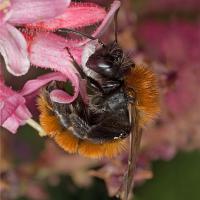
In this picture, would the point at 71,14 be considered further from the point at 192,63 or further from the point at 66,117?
the point at 192,63

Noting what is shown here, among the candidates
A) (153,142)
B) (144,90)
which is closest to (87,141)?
(144,90)

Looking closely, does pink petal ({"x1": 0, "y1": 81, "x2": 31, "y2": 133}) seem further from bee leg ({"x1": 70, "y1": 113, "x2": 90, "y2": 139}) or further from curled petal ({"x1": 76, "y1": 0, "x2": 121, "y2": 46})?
curled petal ({"x1": 76, "y1": 0, "x2": 121, "y2": 46})

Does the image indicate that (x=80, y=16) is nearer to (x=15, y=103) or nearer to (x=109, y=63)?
(x=109, y=63)

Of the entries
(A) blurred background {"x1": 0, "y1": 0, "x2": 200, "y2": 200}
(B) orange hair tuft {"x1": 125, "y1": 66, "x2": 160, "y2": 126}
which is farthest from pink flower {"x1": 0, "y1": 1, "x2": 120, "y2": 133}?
(A) blurred background {"x1": 0, "y1": 0, "x2": 200, "y2": 200}

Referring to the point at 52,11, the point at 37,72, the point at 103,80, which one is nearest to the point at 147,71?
the point at 103,80

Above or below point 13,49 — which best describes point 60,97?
below
